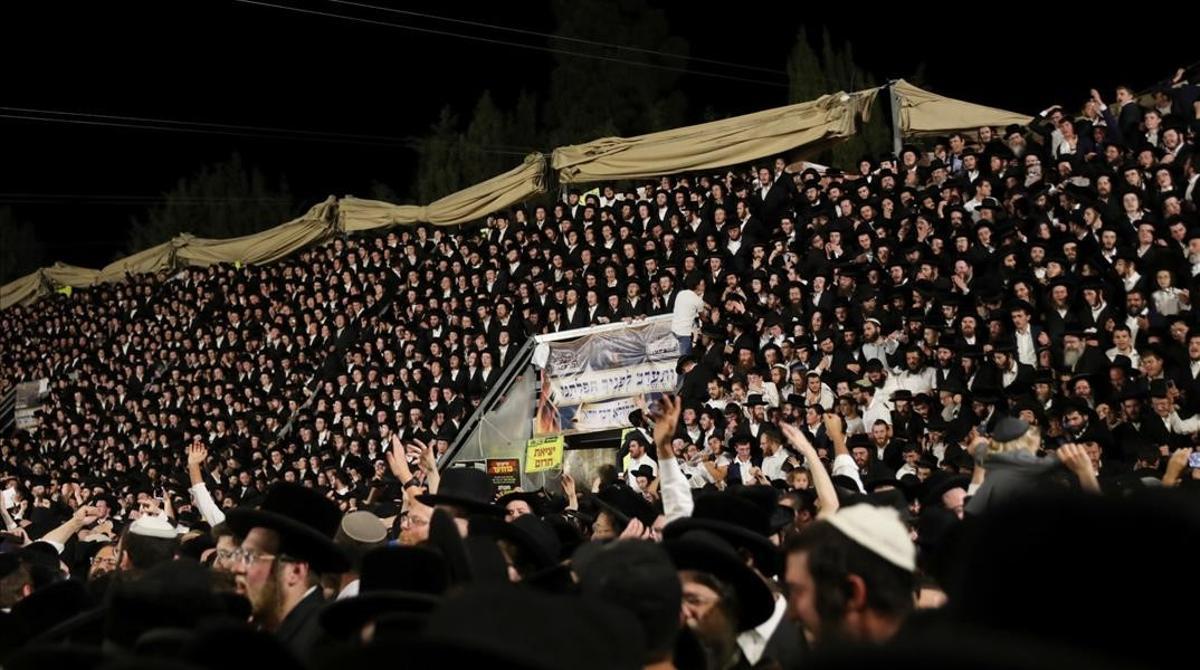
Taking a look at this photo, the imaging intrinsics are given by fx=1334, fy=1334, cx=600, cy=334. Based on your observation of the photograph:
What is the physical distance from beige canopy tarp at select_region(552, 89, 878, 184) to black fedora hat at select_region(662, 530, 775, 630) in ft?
46.6

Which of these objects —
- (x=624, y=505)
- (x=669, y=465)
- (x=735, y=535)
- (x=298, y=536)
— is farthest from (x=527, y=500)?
(x=735, y=535)

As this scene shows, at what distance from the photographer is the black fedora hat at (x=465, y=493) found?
5328mm

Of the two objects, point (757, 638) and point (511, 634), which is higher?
point (511, 634)

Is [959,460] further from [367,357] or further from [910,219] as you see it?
[367,357]

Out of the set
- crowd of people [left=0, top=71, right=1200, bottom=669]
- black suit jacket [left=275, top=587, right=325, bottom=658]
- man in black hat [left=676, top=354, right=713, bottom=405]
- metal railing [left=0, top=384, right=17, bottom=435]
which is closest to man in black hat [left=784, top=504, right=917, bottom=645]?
crowd of people [left=0, top=71, right=1200, bottom=669]

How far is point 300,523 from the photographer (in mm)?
4410

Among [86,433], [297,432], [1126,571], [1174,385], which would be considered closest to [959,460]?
[1174,385]

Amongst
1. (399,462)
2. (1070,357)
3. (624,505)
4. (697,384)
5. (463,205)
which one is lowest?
(624,505)

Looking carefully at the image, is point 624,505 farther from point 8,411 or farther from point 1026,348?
point 8,411

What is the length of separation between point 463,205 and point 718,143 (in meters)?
4.96

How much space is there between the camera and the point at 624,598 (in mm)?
2938

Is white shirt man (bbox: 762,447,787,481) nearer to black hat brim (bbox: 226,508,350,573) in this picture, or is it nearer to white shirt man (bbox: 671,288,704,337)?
white shirt man (bbox: 671,288,704,337)

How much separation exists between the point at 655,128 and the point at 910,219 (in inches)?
850

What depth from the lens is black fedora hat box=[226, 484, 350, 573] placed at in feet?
14.4
